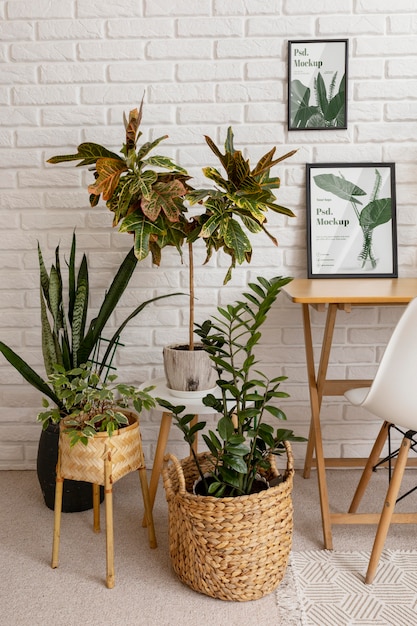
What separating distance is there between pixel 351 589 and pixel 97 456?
79cm

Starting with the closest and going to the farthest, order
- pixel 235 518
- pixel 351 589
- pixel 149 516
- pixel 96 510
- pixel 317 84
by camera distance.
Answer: pixel 235 518, pixel 351 589, pixel 149 516, pixel 96 510, pixel 317 84

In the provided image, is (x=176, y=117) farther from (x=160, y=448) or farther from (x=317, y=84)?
(x=160, y=448)

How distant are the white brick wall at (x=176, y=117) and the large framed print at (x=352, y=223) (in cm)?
6

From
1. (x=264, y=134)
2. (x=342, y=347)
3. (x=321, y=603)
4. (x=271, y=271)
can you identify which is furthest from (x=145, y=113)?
(x=321, y=603)

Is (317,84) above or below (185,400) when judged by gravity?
above

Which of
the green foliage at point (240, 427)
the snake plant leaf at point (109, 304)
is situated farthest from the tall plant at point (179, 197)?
the snake plant leaf at point (109, 304)

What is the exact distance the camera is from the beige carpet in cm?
170

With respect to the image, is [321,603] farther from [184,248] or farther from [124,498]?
[184,248]

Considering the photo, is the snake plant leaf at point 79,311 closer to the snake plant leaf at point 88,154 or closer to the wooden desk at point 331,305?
the snake plant leaf at point 88,154

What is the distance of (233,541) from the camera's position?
172 centimetres

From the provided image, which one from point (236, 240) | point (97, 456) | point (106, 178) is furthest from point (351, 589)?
point (106, 178)

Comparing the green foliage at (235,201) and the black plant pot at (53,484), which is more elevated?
the green foliage at (235,201)

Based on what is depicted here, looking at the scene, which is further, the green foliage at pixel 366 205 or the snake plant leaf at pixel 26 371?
the green foliage at pixel 366 205

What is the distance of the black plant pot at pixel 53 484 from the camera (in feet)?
7.49
